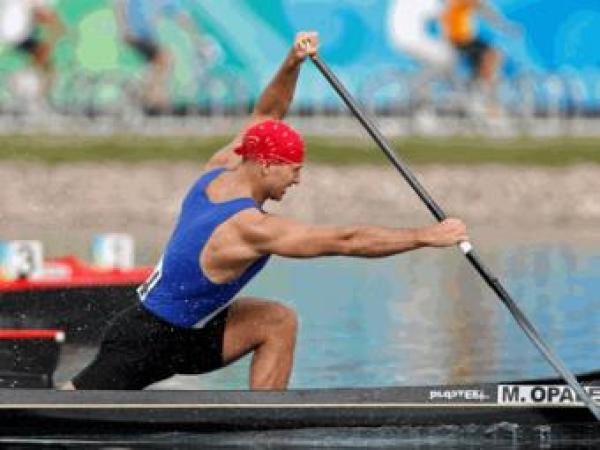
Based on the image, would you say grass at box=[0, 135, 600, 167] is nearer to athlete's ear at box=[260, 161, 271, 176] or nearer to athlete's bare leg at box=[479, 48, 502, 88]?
athlete's bare leg at box=[479, 48, 502, 88]

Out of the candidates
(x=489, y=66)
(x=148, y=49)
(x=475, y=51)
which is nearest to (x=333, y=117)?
(x=475, y=51)

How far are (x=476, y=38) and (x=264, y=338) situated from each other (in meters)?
21.2

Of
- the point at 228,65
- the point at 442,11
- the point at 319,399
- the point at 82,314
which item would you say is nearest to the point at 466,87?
the point at 442,11

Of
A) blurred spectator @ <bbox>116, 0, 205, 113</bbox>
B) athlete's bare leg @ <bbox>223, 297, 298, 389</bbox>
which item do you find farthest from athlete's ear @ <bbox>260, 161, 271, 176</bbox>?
blurred spectator @ <bbox>116, 0, 205, 113</bbox>

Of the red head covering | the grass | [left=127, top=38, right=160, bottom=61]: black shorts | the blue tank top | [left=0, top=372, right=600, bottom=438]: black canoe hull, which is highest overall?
[left=127, top=38, right=160, bottom=61]: black shorts

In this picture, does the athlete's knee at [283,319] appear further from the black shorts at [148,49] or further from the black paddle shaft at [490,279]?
the black shorts at [148,49]

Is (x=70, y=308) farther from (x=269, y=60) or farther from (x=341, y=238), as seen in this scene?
(x=269, y=60)

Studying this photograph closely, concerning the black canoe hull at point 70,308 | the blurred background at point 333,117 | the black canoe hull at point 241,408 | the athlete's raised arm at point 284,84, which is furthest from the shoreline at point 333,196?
the black canoe hull at point 241,408

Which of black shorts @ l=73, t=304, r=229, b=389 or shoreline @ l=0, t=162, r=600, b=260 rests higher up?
shoreline @ l=0, t=162, r=600, b=260

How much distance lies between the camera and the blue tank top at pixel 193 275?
40.5ft

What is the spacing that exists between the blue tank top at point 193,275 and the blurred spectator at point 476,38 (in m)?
21.1

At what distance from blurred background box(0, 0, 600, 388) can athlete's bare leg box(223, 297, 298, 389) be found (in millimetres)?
10301

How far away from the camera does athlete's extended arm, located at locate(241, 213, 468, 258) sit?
1204cm

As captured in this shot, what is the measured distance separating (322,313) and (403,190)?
33.7 feet
